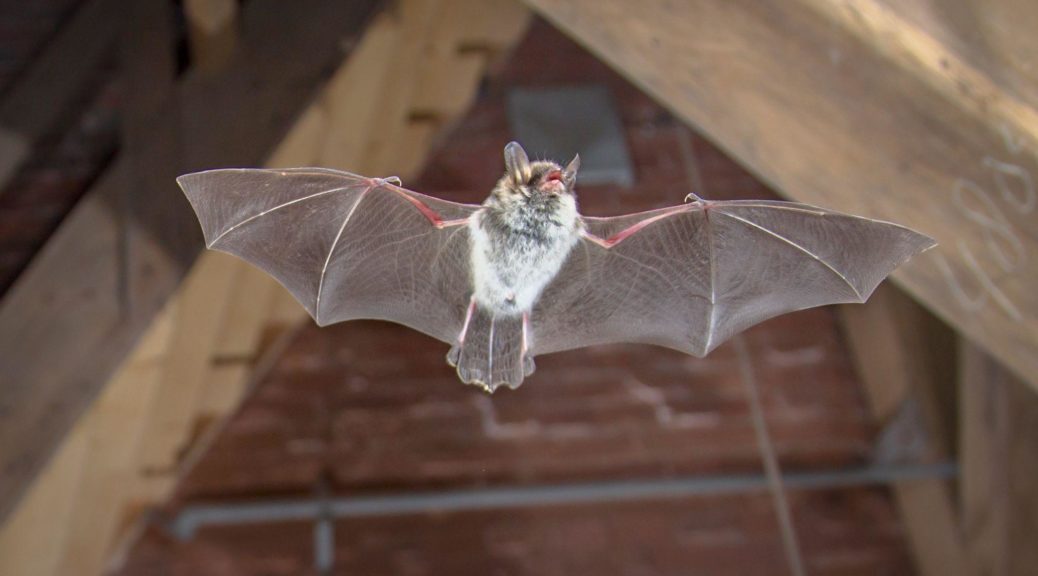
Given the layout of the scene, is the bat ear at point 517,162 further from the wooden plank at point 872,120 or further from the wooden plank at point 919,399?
the wooden plank at point 919,399

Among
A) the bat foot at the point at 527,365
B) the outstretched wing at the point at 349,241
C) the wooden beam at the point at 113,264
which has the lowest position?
the bat foot at the point at 527,365

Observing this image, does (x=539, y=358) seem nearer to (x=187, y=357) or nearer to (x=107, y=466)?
(x=187, y=357)

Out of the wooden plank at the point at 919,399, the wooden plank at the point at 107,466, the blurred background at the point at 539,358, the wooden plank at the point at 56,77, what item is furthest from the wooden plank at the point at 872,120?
the wooden plank at the point at 919,399

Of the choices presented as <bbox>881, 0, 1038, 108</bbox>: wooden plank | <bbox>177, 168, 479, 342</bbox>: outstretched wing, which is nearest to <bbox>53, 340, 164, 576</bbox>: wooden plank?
<bbox>177, 168, 479, 342</bbox>: outstretched wing

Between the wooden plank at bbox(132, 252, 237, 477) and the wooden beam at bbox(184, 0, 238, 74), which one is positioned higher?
the wooden beam at bbox(184, 0, 238, 74)

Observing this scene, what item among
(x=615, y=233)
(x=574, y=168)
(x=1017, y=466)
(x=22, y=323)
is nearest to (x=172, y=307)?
(x=22, y=323)

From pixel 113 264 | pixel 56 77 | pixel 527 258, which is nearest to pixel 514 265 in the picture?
pixel 527 258

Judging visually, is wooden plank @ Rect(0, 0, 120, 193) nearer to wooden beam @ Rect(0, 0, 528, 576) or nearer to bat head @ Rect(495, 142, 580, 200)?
wooden beam @ Rect(0, 0, 528, 576)
